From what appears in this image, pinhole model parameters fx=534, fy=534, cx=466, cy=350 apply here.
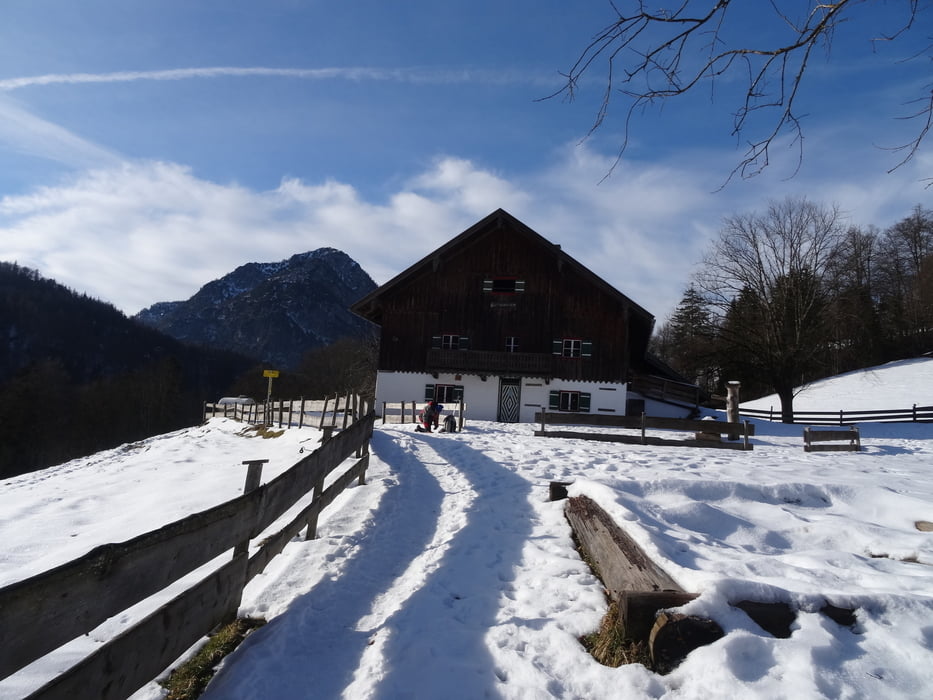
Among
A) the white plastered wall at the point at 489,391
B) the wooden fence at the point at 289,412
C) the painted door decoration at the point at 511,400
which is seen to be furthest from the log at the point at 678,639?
the painted door decoration at the point at 511,400

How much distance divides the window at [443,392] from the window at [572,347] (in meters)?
5.52

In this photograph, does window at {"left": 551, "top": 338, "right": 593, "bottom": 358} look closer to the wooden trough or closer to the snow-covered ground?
the snow-covered ground

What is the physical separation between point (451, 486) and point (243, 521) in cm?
553

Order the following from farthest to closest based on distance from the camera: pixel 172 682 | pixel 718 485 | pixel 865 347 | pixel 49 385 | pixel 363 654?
1. pixel 49 385
2. pixel 865 347
3. pixel 718 485
4. pixel 363 654
5. pixel 172 682

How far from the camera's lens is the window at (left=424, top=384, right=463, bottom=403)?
28688mm

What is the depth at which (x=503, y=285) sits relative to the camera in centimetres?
2878

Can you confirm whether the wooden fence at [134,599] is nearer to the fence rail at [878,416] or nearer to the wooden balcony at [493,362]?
the wooden balcony at [493,362]

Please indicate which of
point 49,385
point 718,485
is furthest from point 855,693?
point 49,385

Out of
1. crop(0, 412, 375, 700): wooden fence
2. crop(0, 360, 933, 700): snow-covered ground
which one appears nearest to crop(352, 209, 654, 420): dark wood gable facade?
crop(0, 360, 933, 700): snow-covered ground

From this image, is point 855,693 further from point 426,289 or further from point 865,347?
point 865,347

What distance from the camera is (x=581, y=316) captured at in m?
28.2

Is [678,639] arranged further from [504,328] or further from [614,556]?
[504,328]

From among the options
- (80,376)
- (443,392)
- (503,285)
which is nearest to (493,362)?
(443,392)

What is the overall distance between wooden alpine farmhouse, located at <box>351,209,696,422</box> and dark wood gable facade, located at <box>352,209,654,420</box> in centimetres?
5
